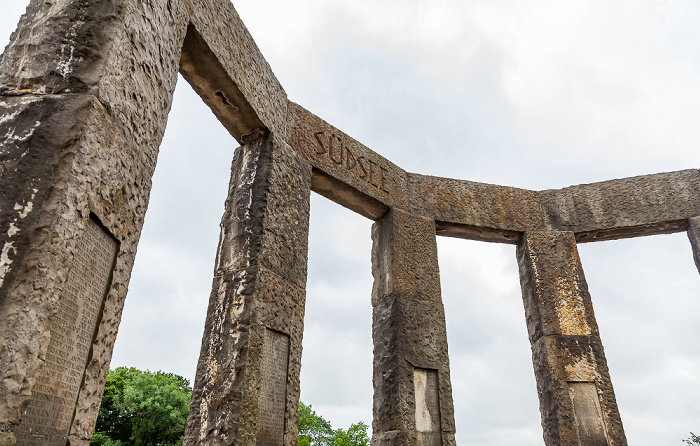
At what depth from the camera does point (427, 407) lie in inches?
197

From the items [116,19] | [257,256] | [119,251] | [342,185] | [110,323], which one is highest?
[342,185]

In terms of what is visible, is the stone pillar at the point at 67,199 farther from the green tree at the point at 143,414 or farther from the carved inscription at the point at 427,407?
the green tree at the point at 143,414

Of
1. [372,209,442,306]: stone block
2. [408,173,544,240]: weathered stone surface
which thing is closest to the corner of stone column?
[372,209,442,306]: stone block

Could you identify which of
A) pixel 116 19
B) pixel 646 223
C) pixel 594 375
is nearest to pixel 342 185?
pixel 116 19

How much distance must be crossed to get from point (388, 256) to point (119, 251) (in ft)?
12.1

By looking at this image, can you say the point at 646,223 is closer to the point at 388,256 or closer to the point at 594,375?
the point at 594,375

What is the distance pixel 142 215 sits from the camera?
254 cm

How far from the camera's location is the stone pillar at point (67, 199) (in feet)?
5.62

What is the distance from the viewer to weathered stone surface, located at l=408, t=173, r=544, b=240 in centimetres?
630

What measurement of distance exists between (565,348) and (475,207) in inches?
81.7

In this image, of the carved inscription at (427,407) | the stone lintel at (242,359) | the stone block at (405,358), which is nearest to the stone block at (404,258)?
the stone block at (405,358)

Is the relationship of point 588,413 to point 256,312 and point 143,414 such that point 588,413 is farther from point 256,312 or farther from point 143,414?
point 143,414

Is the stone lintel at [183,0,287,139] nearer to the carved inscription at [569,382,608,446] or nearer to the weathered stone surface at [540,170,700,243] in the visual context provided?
the weathered stone surface at [540,170,700,243]

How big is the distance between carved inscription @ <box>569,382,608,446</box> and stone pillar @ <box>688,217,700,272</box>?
227cm
